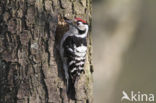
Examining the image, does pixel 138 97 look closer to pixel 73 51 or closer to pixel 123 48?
pixel 123 48

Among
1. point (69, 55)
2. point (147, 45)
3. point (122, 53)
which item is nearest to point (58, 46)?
point (69, 55)

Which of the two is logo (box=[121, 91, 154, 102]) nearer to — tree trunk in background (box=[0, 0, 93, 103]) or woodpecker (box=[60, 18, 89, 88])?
woodpecker (box=[60, 18, 89, 88])

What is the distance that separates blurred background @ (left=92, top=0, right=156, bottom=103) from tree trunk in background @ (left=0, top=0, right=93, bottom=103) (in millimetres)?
4690

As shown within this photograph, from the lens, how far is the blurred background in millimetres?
10180

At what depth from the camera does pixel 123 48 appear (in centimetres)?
1064

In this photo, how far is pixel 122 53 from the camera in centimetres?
1062

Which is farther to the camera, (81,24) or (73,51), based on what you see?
(81,24)

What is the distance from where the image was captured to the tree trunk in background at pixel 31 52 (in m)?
5.27

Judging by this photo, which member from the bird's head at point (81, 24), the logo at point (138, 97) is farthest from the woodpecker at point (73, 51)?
the logo at point (138, 97)

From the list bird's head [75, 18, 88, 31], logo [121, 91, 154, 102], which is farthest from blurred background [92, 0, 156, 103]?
bird's head [75, 18, 88, 31]

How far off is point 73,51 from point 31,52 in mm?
466

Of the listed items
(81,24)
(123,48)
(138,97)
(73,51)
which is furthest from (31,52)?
(138,97)

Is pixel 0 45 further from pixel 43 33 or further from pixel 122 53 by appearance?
pixel 122 53

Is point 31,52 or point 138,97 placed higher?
point 31,52
